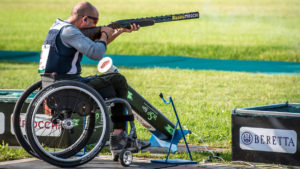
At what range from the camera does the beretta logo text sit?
5.63m

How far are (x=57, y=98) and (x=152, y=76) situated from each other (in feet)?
31.9

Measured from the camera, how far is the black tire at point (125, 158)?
18.1 feet

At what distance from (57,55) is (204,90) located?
741cm

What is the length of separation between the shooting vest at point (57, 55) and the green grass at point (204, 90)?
2.46 meters

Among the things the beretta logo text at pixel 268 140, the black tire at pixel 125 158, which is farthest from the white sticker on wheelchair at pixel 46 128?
the beretta logo text at pixel 268 140

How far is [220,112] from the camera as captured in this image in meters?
9.57

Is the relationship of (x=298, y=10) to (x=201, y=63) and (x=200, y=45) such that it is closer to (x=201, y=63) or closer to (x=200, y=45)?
(x=200, y=45)

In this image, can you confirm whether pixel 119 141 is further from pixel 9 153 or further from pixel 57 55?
pixel 9 153

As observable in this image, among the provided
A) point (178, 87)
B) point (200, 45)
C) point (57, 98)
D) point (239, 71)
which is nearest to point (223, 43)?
point (200, 45)

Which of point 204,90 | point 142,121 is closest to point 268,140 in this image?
point 142,121

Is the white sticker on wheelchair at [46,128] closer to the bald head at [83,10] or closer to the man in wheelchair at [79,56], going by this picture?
the man in wheelchair at [79,56]

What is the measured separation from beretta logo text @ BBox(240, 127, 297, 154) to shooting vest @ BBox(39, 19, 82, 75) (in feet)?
5.75

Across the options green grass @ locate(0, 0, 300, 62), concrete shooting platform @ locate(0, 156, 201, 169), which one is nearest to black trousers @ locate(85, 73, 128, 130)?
concrete shooting platform @ locate(0, 156, 201, 169)

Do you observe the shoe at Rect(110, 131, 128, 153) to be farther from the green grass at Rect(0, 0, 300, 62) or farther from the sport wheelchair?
the green grass at Rect(0, 0, 300, 62)
